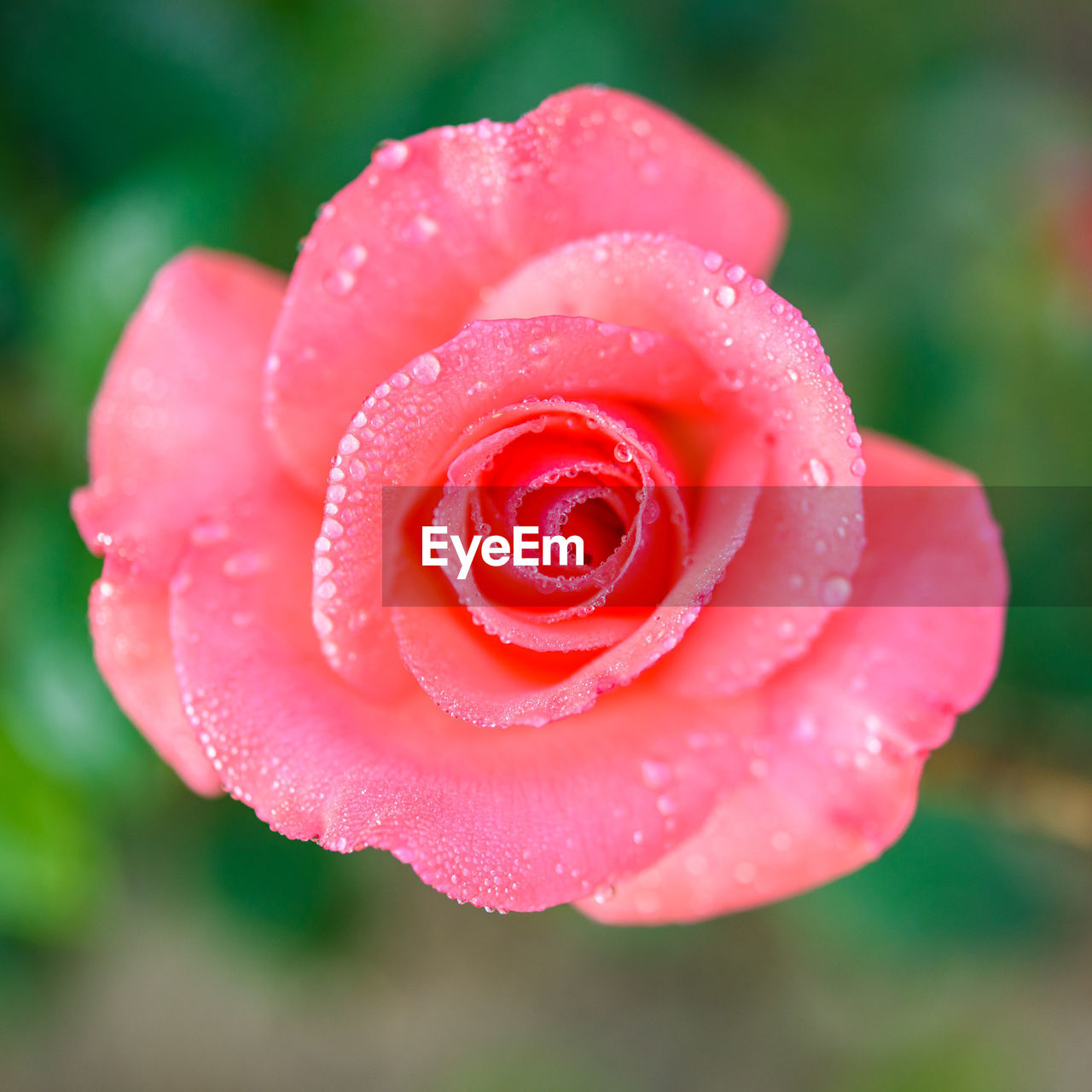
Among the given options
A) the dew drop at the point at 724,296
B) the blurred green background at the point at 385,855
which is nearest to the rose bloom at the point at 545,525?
the dew drop at the point at 724,296

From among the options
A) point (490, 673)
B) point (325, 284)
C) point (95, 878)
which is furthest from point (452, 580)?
point (95, 878)

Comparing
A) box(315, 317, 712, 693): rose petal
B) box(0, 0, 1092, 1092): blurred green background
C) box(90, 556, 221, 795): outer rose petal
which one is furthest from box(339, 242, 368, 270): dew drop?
box(0, 0, 1092, 1092): blurred green background

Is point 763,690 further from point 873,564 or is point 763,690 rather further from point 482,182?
point 482,182

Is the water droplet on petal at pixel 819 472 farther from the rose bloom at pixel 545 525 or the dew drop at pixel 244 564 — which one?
the dew drop at pixel 244 564

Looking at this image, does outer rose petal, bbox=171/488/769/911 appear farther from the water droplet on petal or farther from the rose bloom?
the water droplet on petal

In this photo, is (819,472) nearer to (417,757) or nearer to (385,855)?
(417,757)

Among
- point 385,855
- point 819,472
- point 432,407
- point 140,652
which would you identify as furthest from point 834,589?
point 385,855
